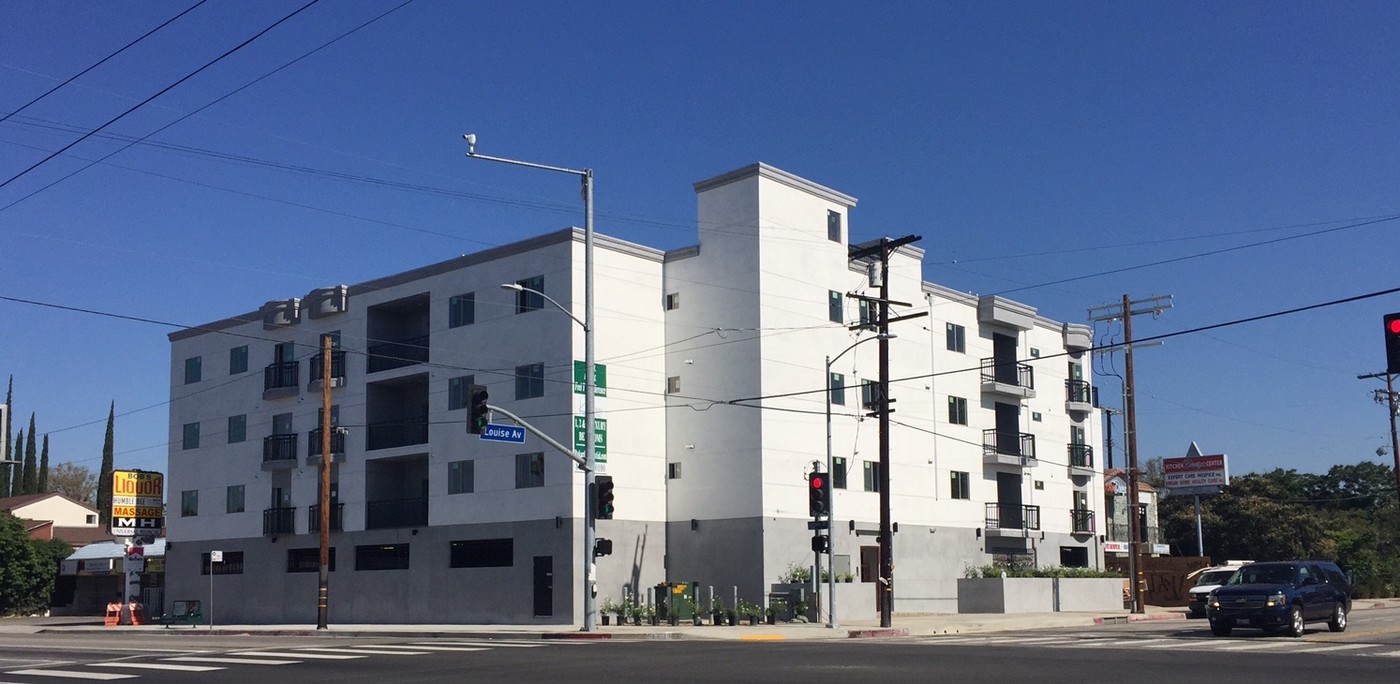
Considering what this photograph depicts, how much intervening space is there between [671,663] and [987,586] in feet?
92.2

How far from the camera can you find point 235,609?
53.8 m

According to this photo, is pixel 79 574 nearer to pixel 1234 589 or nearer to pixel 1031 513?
pixel 1031 513

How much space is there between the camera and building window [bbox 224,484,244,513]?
54.7m

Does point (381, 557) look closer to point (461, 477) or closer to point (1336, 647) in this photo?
point (461, 477)

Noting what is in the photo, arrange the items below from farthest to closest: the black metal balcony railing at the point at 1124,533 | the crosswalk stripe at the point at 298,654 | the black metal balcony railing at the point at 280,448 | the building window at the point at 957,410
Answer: the black metal balcony railing at the point at 1124,533, the building window at the point at 957,410, the black metal balcony railing at the point at 280,448, the crosswalk stripe at the point at 298,654

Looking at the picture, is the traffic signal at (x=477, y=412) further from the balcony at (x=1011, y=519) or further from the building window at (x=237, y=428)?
the balcony at (x=1011, y=519)

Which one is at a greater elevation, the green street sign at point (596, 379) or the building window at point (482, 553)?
the green street sign at point (596, 379)

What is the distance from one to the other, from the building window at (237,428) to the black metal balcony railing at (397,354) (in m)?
8.61

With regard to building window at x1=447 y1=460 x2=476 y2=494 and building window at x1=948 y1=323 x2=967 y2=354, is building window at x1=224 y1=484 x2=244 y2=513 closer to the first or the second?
building window at x1=447 y1=460 x2=476 y2=494

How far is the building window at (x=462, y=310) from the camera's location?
154ft

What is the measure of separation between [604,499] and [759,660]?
11449 mm

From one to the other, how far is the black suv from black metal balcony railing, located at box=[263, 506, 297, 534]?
36715mm

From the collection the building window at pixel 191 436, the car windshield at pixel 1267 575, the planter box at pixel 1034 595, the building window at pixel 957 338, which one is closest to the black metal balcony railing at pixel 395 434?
the building window at pixel 191 436

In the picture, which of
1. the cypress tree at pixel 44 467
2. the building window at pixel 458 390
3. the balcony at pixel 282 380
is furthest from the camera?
the cypress tree at pixel 44 467
